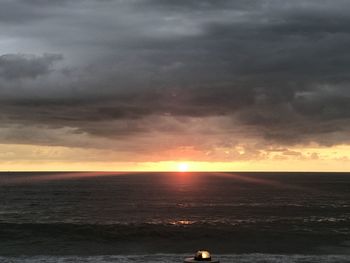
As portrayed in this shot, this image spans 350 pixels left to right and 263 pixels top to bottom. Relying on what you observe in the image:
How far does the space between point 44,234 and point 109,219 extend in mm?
18905

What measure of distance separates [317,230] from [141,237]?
879 inches

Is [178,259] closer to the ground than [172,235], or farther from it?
farther from it

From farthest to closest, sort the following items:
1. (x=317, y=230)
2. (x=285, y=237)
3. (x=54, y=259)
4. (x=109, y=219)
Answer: (x=109, y=219), (x=317, y=230), (x=285, y=237), (x=54, y=259)

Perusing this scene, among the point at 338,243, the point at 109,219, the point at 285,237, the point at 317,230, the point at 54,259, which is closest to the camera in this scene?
the point at 54,259

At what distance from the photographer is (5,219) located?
269 feet

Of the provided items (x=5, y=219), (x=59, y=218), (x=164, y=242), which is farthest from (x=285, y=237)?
(x=5, y=219)

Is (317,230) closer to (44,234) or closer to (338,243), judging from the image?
(338,243)

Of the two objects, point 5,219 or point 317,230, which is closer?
point 317,230

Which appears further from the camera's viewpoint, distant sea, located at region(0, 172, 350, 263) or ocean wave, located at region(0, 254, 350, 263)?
distant sea, located at region(0, 172, 350, 263)

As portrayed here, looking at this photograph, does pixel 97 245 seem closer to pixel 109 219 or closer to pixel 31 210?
pixel 109 219

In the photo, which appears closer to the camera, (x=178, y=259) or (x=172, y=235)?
(x=178, y=259)

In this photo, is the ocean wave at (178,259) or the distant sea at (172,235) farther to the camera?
the distant sea at (172,235)

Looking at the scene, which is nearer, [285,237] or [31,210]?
[285,237]

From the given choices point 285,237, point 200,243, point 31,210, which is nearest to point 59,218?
point 31,210
